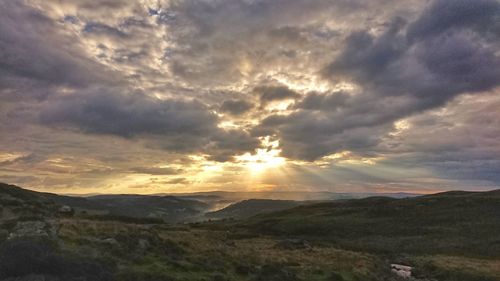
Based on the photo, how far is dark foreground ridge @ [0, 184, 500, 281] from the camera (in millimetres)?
24938

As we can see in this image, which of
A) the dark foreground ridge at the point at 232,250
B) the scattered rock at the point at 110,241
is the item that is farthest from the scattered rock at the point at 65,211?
the scattered rock at the point at 110,241

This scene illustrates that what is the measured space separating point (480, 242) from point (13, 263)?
71.5m

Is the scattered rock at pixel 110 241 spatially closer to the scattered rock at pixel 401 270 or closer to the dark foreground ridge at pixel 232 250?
the dark foreground ridge at pixel 232 250

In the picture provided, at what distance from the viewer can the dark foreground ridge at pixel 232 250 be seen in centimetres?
2494

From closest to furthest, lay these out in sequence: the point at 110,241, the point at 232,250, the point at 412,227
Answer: the point at 110,241
the point at 232,250
the point at 412,227

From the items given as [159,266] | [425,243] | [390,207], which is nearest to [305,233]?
[425,243]

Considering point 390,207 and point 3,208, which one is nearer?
point 3,208

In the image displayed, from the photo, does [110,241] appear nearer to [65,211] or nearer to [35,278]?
[35,278]

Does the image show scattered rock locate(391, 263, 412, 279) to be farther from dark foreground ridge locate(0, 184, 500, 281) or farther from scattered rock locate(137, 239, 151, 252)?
scattered rock locate(137, 239, 151, 252)

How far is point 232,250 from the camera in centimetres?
4481

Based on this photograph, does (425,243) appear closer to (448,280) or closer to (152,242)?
(448,280)

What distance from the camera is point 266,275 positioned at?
3266cm

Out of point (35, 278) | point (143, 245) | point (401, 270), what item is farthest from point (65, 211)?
point (401, 270)

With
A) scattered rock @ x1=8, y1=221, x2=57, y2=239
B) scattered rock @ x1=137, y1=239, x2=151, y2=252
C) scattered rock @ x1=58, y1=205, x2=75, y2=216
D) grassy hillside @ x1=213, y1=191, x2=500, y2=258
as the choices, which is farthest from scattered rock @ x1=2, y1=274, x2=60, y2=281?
grassy hillside @ x1=213, y1=191, x2=500, y2=258
